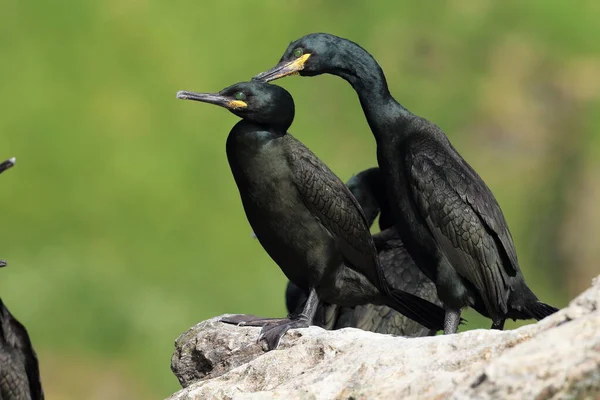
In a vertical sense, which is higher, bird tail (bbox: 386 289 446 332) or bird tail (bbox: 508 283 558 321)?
bird tail (bbox: 508 283 558 321)

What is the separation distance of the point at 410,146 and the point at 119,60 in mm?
8633

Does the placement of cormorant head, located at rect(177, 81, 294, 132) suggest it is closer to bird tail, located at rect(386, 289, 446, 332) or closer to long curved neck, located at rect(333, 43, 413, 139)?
long curved neck, located at rect(333, 43, 413, 139)

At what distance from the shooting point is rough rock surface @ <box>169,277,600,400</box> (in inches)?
160

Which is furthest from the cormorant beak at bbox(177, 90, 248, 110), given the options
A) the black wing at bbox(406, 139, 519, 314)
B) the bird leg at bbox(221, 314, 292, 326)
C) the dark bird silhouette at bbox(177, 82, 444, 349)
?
the bird leg at bbox(221, 314, 292, 326)

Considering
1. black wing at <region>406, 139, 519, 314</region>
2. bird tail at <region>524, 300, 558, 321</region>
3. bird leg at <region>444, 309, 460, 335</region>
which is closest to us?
black wing at <region>406, 139, 519, 314</region>

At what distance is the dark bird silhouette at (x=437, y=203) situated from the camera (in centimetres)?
659

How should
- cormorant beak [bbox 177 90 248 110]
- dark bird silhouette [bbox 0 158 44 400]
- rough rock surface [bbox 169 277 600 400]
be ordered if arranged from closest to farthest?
rough rock surface [bbox 169 277 600 400]
cormorant beak [bbox 177 90 248 110]
dark bird silhouette [bbox 0 158 44 400]

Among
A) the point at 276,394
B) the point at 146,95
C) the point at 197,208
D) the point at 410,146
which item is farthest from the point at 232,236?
the point at 276,394

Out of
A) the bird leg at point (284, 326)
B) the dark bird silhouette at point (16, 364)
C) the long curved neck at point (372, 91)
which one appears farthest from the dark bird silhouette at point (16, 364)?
the long curved neck at point (372, 91)

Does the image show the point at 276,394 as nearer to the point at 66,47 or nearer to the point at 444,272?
the point at 444,272

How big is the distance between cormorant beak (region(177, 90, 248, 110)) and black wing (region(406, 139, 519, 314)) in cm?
89

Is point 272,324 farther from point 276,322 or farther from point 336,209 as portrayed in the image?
point 336,209

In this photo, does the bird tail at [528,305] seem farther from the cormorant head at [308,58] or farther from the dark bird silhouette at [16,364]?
the dark bird silhouette at [16,364]

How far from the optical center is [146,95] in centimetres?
1467
